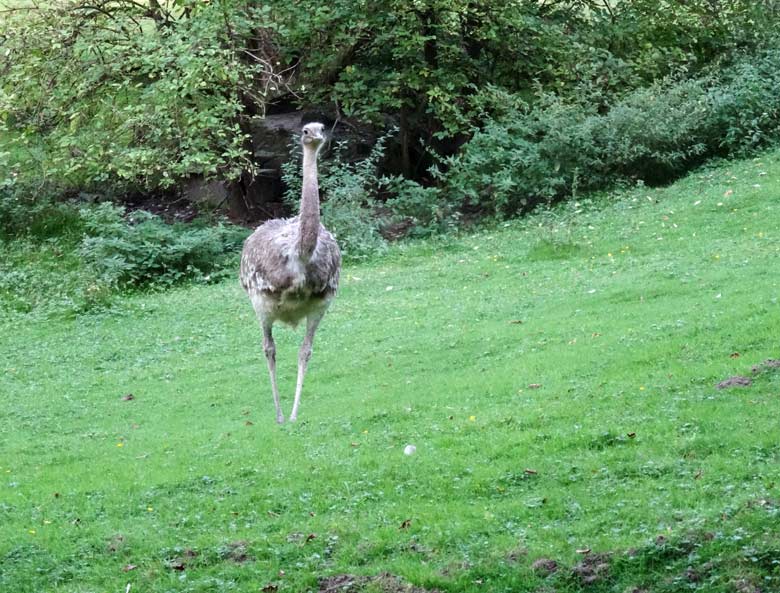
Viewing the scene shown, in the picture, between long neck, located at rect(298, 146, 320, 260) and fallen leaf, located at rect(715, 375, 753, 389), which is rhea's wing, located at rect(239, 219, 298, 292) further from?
fallen leaf, located at rect(715, 375, 753, 389)

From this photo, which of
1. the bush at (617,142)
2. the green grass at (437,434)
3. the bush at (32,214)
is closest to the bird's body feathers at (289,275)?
the green grass at (437,434)

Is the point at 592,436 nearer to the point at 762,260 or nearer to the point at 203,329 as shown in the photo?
the point at 762,260

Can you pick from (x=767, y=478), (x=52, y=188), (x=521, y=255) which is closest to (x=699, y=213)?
(x=521, y=255)

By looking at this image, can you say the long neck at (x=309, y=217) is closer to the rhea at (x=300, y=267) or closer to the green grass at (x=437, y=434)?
the rhea at (x=300, y=267)

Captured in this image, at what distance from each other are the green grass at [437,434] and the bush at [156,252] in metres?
2.73

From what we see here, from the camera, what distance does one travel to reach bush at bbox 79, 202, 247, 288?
813 inches

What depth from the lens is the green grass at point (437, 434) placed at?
23.6 ft

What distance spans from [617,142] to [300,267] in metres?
12.0

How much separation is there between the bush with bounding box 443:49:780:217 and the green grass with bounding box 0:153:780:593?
160 inches

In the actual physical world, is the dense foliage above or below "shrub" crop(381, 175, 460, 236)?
above

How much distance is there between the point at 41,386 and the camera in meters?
14.0

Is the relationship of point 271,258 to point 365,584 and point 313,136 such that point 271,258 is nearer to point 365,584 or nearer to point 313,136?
point 313,136

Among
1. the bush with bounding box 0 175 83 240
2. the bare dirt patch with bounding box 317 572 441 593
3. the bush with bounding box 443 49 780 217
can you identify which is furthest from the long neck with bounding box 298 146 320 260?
the bush with bounding box 0 175 83 240

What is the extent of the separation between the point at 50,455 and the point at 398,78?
46.2ft
